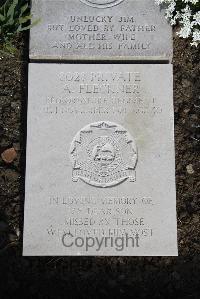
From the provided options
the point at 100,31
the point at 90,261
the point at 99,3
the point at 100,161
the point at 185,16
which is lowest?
the point at 90,261

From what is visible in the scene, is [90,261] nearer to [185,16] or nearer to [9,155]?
[9,155]

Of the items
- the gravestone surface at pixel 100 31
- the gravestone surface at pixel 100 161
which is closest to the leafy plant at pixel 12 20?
the gravestone surface at pixel 100 31

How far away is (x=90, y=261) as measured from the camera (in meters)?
3.47

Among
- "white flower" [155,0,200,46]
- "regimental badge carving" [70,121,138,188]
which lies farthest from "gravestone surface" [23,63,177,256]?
"white flower" [155,0,200,46]

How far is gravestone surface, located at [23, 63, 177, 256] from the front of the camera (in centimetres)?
340

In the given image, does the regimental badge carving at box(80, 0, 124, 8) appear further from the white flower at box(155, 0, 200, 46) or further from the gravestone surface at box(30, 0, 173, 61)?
the white flower at box(155, 0, 200, 46)

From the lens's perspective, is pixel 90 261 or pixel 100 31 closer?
pixel 90 261

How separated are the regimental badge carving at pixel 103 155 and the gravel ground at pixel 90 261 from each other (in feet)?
1.49

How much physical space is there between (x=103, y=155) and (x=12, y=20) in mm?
Result: 1353

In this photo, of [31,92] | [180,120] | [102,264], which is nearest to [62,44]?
[31,92]

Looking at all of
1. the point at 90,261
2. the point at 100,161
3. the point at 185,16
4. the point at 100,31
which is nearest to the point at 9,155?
the point at 100,161

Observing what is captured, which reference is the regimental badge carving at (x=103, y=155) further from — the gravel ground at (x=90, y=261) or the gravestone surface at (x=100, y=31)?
the gravestone surface at (x=100, y=31)

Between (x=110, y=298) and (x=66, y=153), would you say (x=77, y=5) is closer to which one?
(x=66, y=153)

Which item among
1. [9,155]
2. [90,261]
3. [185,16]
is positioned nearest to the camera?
[90,261]
